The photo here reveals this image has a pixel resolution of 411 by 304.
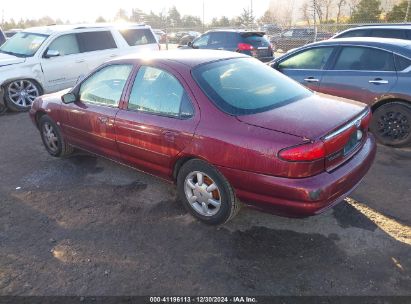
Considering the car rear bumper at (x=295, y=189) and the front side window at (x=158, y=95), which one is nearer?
the car rear bumper at (x=295, y=189)

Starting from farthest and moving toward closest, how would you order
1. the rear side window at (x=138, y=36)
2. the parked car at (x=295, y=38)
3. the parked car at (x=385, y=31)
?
the parked car at (x=295, y=38) < the rear side window at (x=138, y=36) < the parked car at (x=385, y=31)

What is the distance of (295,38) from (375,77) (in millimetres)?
15199

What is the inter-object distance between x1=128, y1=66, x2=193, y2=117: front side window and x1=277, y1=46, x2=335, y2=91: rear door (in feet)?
10.1

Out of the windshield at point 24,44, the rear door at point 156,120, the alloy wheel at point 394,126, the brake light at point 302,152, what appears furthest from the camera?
the windshield at point 24,44

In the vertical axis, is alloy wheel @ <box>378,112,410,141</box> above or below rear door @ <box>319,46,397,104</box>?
below

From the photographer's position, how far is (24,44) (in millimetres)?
8586

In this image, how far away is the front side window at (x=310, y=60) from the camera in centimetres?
Result: 594

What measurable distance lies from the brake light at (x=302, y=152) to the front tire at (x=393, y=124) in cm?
304

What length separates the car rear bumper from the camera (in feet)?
9.62

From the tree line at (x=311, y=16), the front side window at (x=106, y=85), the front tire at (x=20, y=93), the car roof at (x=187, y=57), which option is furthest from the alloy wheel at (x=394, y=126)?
the tree line at (x=311, y=16)

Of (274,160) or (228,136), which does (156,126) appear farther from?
(274,160)

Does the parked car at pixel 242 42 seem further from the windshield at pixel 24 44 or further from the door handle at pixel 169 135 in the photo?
the door handle at pixel 169 135

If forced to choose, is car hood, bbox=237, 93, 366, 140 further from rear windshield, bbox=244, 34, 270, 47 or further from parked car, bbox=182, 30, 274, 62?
rear windshield, bbox=244, 34, 270, 47

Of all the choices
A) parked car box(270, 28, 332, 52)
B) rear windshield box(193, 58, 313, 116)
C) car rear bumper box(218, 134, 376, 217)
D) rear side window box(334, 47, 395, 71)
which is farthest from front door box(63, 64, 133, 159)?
parked car box(270, 28, 332, 52)
